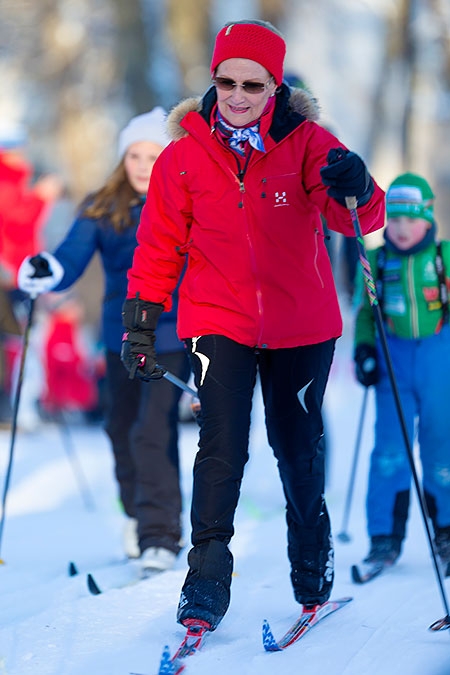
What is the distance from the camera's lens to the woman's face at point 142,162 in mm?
5348

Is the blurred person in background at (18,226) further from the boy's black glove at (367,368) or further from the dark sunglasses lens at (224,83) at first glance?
the dark sunglasses lens at (224,83)

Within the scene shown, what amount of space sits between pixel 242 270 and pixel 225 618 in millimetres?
1288

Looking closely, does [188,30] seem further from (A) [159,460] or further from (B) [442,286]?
(A) [159,460]

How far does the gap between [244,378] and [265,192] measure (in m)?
0.63

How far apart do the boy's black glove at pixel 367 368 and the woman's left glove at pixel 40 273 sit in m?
1.46

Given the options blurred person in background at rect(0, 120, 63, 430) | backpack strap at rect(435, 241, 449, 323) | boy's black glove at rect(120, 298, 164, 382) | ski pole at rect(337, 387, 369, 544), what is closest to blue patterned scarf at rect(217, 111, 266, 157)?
boy's black glove at rect(120, 298, 164, 382)

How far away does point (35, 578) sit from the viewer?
492cm

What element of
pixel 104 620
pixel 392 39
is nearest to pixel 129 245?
pixel 104 620

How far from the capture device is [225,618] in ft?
13.5

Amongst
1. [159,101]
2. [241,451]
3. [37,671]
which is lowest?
[37,671]

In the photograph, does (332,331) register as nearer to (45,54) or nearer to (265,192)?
(265,192)

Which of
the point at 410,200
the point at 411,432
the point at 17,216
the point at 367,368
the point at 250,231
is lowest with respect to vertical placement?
the point at 411,432

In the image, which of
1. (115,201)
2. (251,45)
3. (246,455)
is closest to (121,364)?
(115,201)

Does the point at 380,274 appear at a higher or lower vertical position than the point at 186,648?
higher
